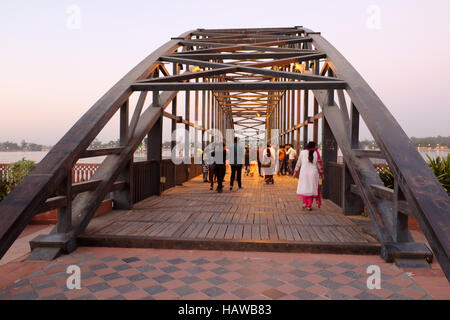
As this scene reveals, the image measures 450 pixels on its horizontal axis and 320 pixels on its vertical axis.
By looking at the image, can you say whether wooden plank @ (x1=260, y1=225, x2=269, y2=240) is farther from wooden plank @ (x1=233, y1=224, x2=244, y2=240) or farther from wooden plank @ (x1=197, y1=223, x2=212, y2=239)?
wooden plank @ (x1=197, y1=223, x2=212, y2=239)

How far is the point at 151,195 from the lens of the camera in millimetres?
8008

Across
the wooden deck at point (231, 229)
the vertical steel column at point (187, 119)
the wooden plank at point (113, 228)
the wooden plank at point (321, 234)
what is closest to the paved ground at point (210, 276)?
the wooden deck at point (231, 229)

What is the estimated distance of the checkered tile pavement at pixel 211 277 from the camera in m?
2.80

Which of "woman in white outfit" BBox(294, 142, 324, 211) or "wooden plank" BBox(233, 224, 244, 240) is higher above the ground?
"woman in white outfit" BBox(294, 142, 324, 211)

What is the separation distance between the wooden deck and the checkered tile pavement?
0.46ft

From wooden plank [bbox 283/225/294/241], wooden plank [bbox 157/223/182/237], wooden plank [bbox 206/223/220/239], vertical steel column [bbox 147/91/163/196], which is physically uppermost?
vertical steel column [bbox 147/91/163/196]

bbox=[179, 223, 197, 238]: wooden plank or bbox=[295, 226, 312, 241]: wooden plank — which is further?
bbox=[179, 223, 197, 238]: wooden plank

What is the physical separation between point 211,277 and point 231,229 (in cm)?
155

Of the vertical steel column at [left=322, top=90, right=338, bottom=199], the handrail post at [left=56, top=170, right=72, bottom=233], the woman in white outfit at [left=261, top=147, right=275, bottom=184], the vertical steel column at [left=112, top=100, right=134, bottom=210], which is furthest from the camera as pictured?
the woman in white outfit at [left=261, top=147, right=275, bottom=184]

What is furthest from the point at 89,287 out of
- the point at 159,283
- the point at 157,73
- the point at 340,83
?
the point at 157,73

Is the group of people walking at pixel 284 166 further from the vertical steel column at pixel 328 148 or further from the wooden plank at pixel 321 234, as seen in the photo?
the wooden plank at pixel 321 234

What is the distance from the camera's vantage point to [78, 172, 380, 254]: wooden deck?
4.04 metres

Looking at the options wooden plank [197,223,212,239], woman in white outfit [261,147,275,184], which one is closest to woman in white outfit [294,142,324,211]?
wooden plank [197,223,212,239]
